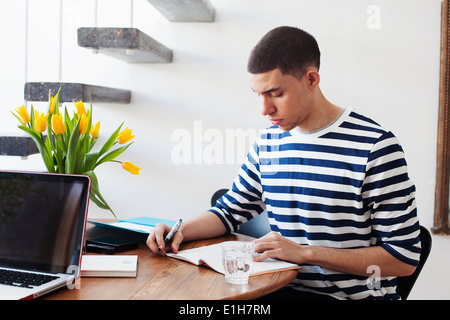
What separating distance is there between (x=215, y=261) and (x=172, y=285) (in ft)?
0.60

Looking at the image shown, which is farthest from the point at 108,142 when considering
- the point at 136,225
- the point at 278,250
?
the point at 278,250

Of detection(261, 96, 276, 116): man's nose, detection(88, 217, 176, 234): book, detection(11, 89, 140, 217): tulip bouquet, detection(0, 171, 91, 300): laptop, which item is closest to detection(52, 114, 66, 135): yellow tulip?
detection(11, 89, 140, 217): tulip bouquet

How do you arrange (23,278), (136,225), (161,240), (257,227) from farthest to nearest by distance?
(257,227) → (136,225) → (161,240) → (23,278)

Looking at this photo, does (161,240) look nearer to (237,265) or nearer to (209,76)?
(237,265)

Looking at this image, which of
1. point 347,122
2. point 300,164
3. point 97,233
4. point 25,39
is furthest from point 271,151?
point 25,39

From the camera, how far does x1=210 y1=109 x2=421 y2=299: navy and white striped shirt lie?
1.29 m

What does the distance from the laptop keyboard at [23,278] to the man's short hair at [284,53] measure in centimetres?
76

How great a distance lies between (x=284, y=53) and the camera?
1.35m

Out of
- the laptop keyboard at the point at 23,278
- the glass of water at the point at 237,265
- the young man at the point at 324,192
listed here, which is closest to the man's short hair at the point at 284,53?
the young man at the point at 324,192

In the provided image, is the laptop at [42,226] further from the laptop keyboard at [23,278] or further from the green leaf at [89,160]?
the green leaf at [89,160]

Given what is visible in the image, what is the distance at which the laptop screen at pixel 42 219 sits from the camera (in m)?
1.08

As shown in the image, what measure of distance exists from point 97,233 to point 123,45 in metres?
0.79

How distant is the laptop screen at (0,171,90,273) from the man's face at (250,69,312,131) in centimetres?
55

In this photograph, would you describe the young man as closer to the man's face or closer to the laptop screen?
the man's face
